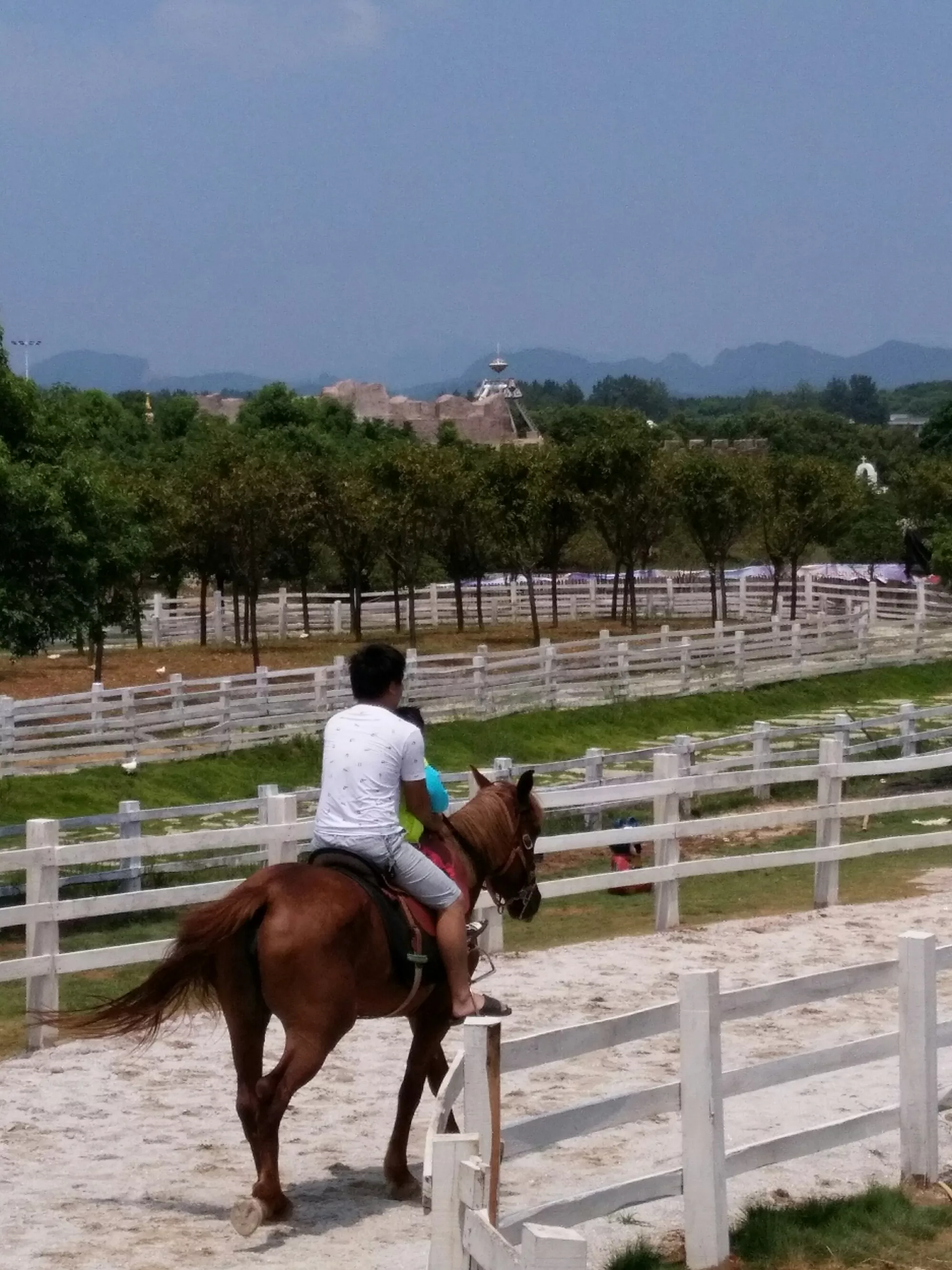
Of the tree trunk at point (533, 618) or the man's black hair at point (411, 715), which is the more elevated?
the man's black hair at point (411, 715)

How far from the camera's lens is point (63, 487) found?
2008cm

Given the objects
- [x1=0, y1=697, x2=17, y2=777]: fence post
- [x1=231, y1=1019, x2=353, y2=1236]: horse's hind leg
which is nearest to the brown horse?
[x1=231, y1=1019, x2=353, y2=1236]: horse's hind leg

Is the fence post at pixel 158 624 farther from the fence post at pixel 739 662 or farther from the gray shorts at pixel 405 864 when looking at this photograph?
the gray shorts at pixel 405 864

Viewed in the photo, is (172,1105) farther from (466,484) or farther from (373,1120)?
(466,484)

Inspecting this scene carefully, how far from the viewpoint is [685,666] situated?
36.3 meters

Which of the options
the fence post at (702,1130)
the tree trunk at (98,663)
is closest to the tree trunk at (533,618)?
the tree trunk at (98,663)

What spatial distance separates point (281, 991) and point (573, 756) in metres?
24.0

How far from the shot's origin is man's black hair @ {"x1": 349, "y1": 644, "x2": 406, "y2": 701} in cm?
696

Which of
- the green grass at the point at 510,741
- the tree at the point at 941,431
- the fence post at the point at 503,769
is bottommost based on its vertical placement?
the green grass at the point at 510,741

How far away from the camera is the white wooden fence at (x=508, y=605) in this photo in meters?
53.2

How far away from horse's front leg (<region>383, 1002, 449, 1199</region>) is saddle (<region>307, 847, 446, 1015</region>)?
191 mm

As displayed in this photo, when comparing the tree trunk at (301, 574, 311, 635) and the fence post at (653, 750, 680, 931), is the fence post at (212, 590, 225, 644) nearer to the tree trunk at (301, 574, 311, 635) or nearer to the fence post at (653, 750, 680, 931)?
the tree trunk at (301, 574, 311, 635)

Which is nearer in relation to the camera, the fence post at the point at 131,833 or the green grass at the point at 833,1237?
the green grass at the point at 833,1237

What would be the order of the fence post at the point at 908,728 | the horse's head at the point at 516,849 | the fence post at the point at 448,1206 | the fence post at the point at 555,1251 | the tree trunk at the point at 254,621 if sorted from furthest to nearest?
the tree trunk at the point at 254,621 < the fence post at the point at 908,728 < the horse's head at the point at 516,849 < the fence post at the point at 448,1206 < the fence post at the point at 555,1251
